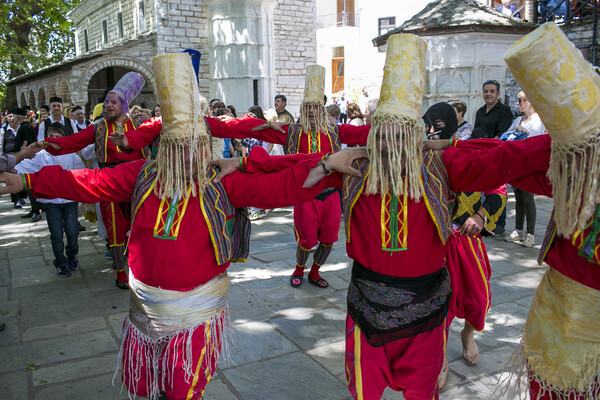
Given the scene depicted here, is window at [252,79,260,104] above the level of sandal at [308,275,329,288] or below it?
above

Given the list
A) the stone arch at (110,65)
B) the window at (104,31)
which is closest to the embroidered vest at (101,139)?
the stone arch at (110,65)

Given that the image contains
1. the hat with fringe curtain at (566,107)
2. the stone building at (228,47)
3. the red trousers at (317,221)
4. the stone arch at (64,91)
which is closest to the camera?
the hat with fringe curtain at (566,107)

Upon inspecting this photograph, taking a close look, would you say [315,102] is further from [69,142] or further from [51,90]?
[51,90]

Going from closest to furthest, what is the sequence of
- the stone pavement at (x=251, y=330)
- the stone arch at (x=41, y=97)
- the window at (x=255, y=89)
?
the stone pavement at (x=251, y=330) < the window at (x=255, y=89) < the stone arch at (x=41, y=97)

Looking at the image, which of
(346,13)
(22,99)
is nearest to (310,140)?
(22,99)

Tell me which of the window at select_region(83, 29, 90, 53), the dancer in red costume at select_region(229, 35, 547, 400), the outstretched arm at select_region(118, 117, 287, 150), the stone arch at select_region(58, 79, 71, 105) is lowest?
the dancer in red costume at select_region(229, 35, 547, 400)

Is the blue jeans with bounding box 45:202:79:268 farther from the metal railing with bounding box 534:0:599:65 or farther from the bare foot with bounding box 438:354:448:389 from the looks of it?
the metal railing with bounding box 534:0:599:65

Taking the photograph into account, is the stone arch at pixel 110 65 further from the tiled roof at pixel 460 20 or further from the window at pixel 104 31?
the tiled roof at pixel 460 20

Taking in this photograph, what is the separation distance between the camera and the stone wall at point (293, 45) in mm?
18047

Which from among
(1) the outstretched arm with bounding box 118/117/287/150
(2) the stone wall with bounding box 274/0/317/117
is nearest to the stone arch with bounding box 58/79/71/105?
(2) the stone wall with bounding box 274/0/317/117

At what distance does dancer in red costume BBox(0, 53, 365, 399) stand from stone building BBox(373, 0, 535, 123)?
6.09m

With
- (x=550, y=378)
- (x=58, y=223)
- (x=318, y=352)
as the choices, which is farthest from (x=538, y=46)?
(x=58, y=223)

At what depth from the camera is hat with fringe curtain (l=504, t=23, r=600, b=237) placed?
1.79 meters

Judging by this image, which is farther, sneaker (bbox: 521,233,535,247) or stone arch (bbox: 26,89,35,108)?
stone arch (bbox: 26,89,35,108)
